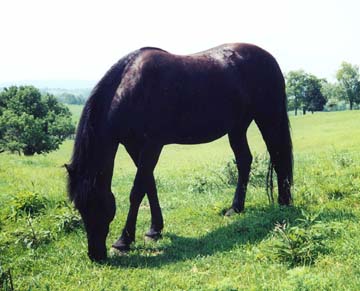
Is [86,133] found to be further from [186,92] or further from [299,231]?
[299,231]

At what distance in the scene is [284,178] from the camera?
7395mm

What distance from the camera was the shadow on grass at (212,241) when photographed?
5.25 metres

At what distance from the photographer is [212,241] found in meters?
5.74

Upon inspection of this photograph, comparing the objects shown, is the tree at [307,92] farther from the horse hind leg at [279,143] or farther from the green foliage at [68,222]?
the green foliage at [68,222]

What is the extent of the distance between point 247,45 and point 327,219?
10.8ft

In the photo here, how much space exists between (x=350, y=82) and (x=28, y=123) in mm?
66555

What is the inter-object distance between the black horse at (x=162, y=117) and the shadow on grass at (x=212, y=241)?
0.99ft

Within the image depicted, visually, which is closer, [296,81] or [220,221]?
[220,221]

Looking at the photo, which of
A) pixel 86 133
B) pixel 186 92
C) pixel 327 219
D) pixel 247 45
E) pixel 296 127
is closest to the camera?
pixel 86 133

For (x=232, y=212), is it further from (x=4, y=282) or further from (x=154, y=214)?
(x=4, y=282)

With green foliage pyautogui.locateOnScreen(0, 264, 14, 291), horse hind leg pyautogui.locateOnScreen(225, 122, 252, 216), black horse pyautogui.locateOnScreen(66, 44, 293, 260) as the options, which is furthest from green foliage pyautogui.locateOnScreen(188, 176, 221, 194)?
green foliage pyautogui.locateOnScreen(0, 264, 14, 291)

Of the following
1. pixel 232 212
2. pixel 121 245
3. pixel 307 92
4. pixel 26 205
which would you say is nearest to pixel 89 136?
pixel 121 245

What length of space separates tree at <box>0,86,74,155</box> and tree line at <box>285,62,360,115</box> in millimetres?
53466

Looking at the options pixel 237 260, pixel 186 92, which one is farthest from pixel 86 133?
pixel 237 260
